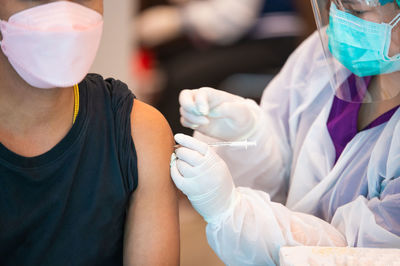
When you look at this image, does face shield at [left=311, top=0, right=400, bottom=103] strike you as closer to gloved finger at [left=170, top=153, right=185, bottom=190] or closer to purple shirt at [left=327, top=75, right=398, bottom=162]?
purple shirt at [left=327, top=75, right=398, bottom=162]

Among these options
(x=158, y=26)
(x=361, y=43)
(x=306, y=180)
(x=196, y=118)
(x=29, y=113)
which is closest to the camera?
(x=29, y=113)

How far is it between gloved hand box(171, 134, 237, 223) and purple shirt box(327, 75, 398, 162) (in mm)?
432

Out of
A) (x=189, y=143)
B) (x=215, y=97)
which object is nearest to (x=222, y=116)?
(x=215, y=97)

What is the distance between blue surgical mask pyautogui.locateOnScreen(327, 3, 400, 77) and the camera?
154 cm

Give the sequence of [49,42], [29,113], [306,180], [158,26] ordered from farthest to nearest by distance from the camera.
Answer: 1. [158,26]
2. [306,180]
3. [29,113]
4. [49,42]

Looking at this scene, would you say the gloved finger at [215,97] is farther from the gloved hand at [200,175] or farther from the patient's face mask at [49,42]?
the patient's face mask at [49,42]

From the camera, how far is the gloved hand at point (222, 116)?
169cm

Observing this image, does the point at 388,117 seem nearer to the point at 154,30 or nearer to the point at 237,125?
the point at 237,125

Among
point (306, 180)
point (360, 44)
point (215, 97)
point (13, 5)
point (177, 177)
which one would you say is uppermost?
point (13, 5)

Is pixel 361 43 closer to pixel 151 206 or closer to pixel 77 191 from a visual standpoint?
pixel 151 206

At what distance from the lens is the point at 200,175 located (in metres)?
1.47

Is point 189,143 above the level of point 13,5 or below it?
below

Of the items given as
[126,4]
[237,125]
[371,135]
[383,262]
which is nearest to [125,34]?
[126,4]

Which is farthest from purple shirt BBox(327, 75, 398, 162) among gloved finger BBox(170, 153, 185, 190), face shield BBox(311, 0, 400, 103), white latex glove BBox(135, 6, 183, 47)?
white latex glove BBox(135, 6, 183, 47)
